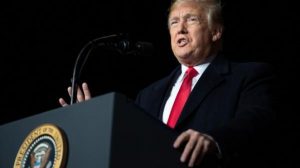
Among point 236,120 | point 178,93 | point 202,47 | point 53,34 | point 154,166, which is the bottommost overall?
point 154,166

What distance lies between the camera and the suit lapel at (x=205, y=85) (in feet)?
5.74

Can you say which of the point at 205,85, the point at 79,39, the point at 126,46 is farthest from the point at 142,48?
the point at 79,39

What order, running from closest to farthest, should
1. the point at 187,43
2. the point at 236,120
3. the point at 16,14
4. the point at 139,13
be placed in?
the point at 236,120 → the point at 187,43 → the point at 16,14 → the point at 139,13

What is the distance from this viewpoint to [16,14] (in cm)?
329

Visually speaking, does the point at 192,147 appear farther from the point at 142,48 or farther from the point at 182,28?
the point at 182,28

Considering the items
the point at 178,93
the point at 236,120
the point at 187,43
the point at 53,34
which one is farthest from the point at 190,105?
the point at 53,34

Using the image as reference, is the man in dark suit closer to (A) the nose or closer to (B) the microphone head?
(A) the nose

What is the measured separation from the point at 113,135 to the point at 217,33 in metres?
1.35

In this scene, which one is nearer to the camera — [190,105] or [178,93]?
[190,105]

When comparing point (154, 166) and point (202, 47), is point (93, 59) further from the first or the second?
point (154, 166)

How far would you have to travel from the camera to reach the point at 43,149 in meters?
1.22

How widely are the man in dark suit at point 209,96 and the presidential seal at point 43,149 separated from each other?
0.90ft

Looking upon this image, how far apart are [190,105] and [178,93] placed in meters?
0.18

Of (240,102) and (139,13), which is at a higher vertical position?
(139,13)
